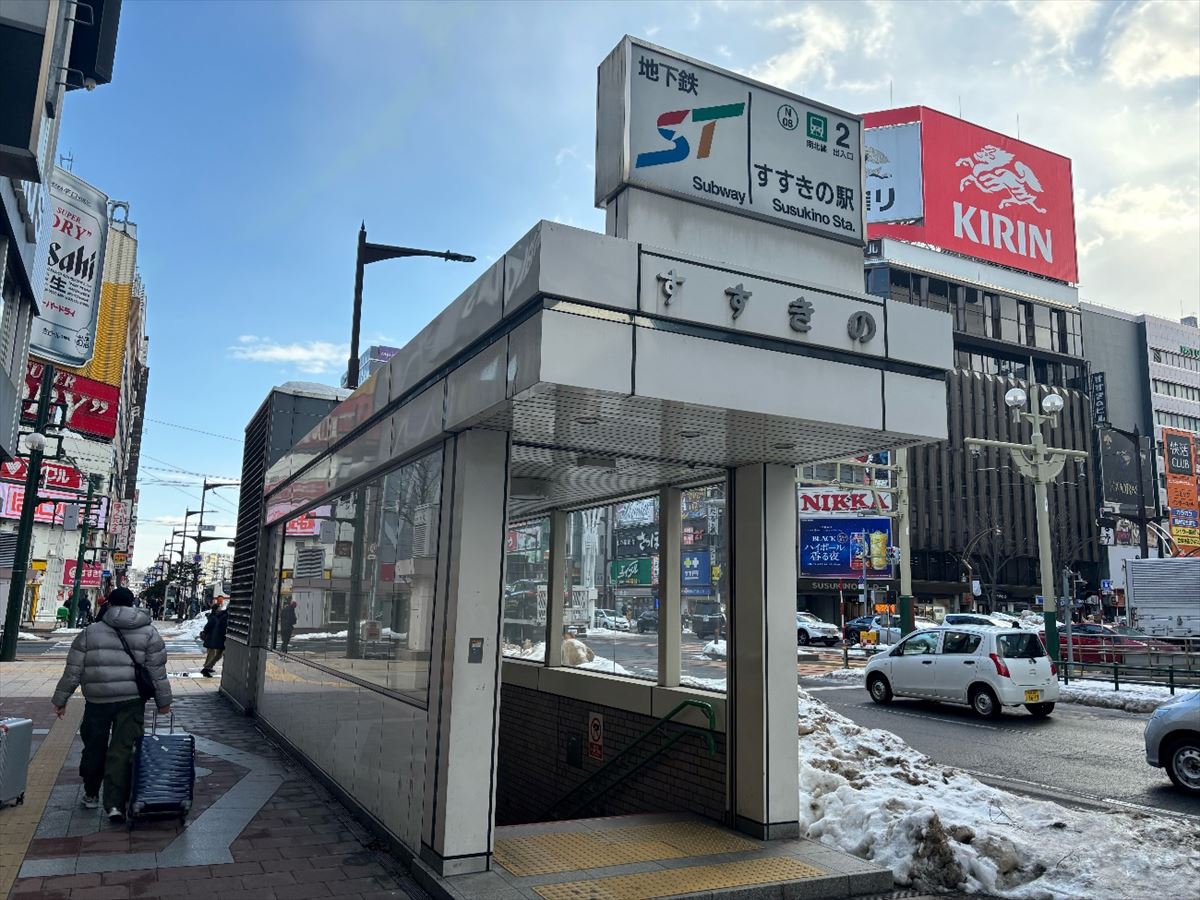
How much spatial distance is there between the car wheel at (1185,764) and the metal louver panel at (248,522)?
11815 mm

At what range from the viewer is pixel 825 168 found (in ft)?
22.5

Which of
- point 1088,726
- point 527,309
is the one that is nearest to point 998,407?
point 1088,726

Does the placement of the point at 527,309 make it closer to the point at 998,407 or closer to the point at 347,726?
the point at 347,726

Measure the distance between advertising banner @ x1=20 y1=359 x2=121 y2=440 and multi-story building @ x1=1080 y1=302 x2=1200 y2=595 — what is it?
230 ft

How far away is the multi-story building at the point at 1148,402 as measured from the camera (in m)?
74.3

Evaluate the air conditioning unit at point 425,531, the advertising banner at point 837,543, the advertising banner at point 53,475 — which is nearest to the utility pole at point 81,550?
the advertising banner at point 53,475

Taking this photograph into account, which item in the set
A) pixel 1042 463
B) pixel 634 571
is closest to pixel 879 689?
pixel 1042 463

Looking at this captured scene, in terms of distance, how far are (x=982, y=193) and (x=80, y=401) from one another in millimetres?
57130

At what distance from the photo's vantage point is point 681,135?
6.25 metres

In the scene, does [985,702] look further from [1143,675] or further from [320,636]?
[320,636]

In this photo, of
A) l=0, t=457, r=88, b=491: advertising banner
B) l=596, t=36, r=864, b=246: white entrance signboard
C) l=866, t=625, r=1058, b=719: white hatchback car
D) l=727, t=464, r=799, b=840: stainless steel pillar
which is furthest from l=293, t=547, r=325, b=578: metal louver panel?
l=0, t=457, r=88, b=491: advertising banner

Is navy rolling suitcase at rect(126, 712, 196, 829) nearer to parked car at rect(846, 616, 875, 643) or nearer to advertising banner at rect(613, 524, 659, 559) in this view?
advertising banner at rect(613, 524, 659, 559)

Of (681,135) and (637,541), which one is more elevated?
(681,135)

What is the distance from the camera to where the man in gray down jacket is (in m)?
7.00
